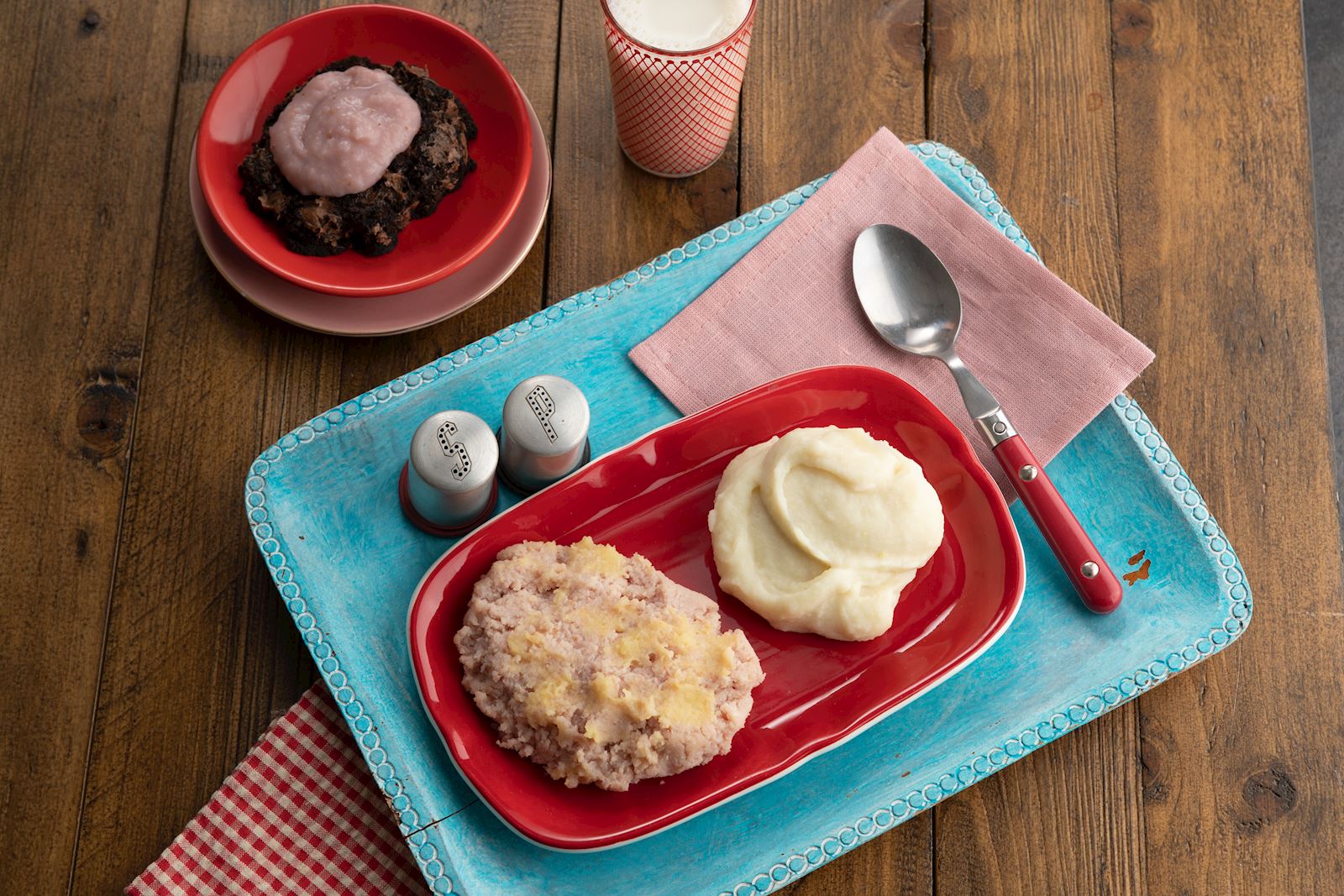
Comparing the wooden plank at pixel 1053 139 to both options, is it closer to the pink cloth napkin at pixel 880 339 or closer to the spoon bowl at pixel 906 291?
the pink cloth napkin at pixel 880 339

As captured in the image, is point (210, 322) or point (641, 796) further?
point (210, 322)

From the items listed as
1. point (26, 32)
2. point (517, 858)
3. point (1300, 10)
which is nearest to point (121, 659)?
point (517, 858)

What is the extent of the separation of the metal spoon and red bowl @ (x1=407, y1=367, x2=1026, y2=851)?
9cm

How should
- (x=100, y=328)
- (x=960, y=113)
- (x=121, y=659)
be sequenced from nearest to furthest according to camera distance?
(x=121, y=659) < (x=100, y=328) < (x=960, y=113)

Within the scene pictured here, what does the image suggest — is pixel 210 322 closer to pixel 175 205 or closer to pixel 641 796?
pixel 175 205

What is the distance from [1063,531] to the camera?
2004mm

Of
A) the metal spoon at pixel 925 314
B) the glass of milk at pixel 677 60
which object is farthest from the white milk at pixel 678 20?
the metal spoon at pixel 925 314

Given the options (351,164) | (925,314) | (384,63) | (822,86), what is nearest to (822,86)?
(822,86)

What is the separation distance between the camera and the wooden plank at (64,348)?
80.4 inches

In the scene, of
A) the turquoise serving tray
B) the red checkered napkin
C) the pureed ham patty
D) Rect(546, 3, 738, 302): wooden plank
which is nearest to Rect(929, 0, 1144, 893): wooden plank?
the turquoise serving tray

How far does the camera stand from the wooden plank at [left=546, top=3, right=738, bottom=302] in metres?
2.30

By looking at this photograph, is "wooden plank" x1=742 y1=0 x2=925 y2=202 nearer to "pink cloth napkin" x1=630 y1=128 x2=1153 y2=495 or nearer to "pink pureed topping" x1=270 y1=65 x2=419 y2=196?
"pink cloth napkin" x1=630 y1=128 x2=1153 y2=495

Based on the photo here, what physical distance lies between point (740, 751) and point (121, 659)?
1162 millimetres

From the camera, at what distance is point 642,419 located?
6.98ft
